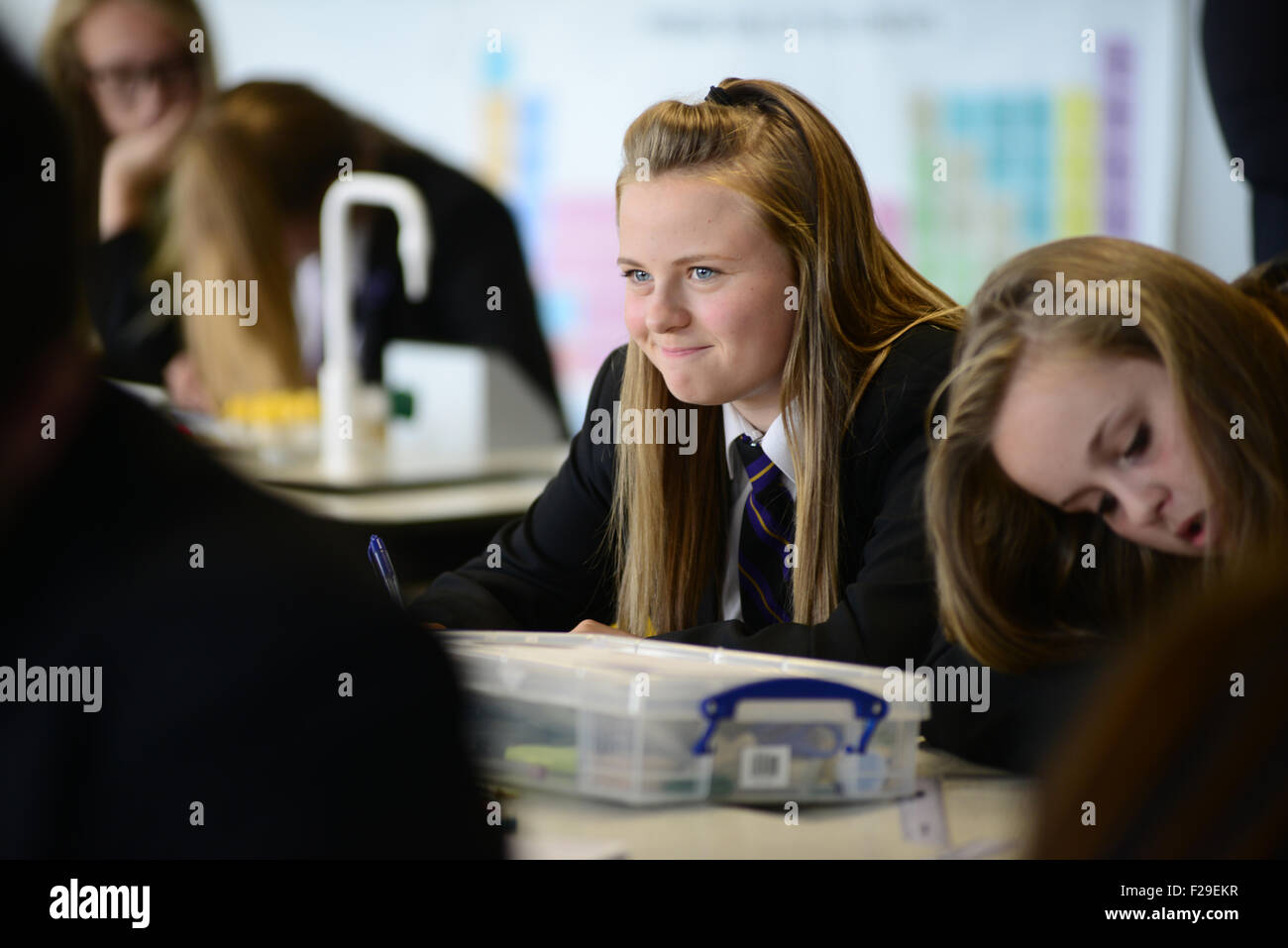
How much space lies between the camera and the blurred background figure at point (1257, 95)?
224 centimetres

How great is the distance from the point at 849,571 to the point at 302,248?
2.27m

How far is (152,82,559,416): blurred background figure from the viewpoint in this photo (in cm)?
324

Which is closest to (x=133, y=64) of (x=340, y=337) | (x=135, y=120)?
(x=135, y=120)

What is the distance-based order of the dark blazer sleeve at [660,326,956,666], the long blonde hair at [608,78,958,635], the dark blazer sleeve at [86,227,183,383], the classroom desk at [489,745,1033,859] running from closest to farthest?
1. the classroom desk at [489,745,1033,859]
2. the dark blazer sleeve at [660,326,956,666]
3. the long blonde hair at [608,78,958,635]
4. the dark blazer sleeve at [86,227,183,383]

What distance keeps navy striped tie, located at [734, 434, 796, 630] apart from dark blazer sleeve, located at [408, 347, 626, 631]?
23 centimetres

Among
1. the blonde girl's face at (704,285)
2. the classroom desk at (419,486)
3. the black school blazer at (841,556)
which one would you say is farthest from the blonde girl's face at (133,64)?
the blonde girl's face at (704,285)

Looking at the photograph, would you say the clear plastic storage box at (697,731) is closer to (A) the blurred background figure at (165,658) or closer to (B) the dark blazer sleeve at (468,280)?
(A) the blurred background figure at (165,658)

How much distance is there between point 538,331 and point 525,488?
0.74 metres

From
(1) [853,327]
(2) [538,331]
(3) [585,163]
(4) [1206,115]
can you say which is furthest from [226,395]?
(4) [1206,115]

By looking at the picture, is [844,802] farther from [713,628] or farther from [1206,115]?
[1206,115]

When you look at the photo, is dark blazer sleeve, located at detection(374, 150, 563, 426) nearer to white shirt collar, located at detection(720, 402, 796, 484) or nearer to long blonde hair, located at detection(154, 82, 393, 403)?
long blonde hair, located at detection(154, 82, 393, 403)

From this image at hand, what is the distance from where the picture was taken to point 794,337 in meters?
1.73

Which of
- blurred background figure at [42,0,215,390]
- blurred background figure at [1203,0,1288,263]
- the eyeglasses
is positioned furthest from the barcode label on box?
the eyeglasses
